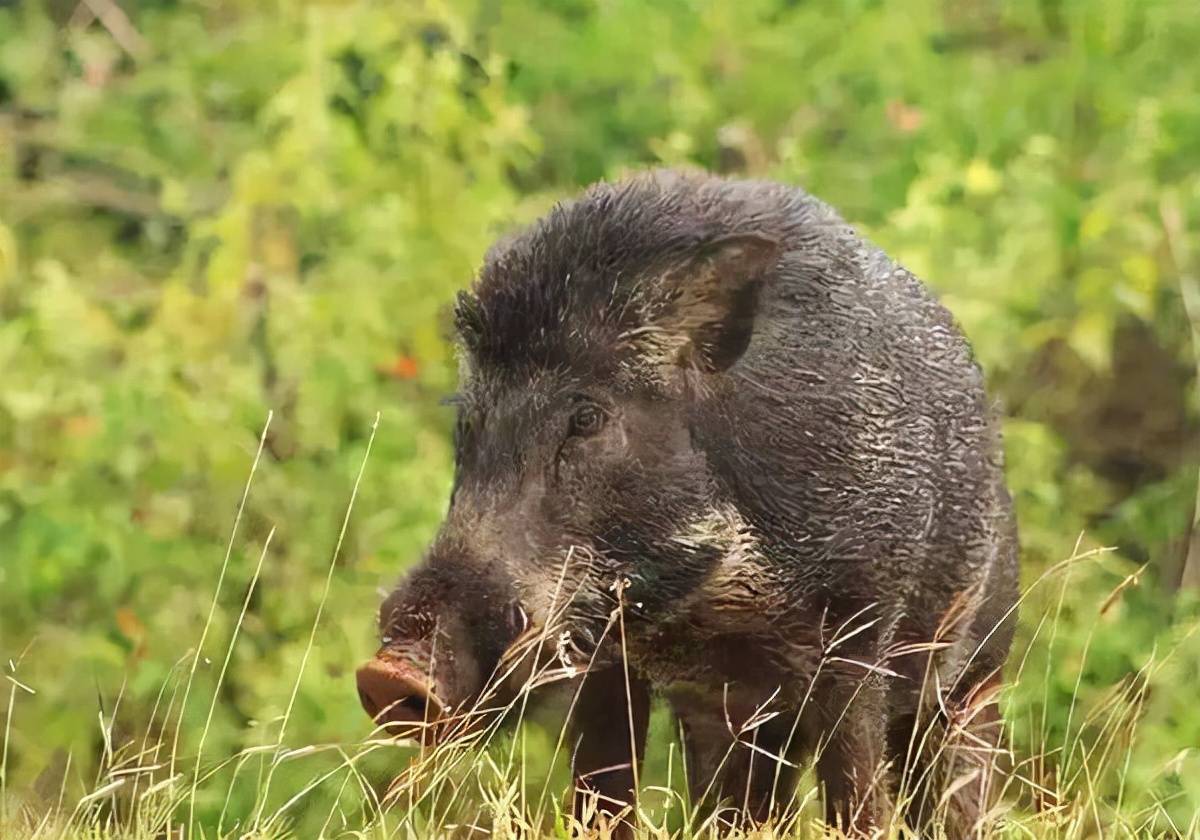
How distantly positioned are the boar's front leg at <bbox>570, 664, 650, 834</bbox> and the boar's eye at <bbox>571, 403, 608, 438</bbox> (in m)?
0.41

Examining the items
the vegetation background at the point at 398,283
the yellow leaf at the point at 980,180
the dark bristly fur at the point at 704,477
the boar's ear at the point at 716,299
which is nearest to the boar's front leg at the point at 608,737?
the dark bristly fur at the point at 704,477

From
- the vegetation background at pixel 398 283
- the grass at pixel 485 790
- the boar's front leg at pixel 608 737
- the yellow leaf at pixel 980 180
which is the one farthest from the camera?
the yellow leaf at pixel 980 180

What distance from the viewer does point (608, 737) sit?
113 inches

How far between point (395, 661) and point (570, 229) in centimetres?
80

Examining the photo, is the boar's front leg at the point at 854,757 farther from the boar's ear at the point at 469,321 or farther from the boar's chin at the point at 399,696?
the boar's ear at the point at 469,321

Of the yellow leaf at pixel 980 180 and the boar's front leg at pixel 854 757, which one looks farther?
the yellow leaf at pixel 980 180

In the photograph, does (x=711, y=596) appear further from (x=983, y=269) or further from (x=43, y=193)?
(x=43, y=193)

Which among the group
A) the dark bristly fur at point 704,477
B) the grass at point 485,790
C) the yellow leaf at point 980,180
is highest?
the yellow leaf at point 980,180

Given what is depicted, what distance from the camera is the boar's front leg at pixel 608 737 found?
9.31 ft

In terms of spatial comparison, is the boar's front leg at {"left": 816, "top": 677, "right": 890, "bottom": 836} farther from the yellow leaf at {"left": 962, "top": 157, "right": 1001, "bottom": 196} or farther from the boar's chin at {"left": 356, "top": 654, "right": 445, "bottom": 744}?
the yellow leaf at {"left": 962, "top": 157, "right": 1001, "bottom": 196}

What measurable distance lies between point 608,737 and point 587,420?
1.83 ft

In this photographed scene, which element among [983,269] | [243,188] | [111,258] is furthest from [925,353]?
[111,258]

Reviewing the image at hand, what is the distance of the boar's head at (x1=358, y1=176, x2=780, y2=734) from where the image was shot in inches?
103

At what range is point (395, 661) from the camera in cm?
240
